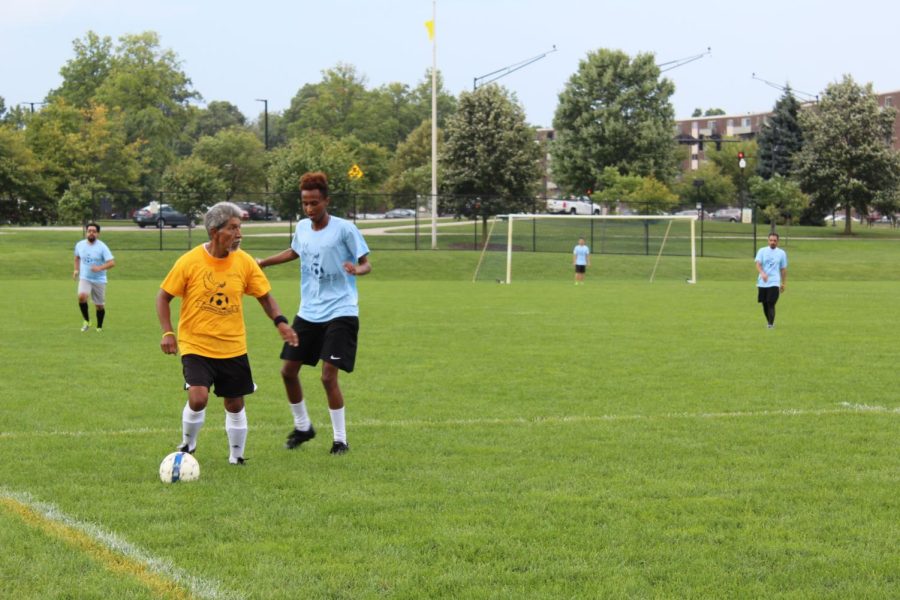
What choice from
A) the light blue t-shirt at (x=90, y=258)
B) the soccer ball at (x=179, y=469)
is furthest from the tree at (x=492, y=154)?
the soccer ball at (x=179, y=469)

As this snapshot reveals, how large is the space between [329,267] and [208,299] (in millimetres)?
1155

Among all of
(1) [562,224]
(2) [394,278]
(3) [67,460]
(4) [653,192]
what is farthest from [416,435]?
(4) [653,192]

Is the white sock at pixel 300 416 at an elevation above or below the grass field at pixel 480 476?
above

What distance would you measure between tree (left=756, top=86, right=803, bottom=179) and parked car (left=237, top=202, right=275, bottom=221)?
3526 centimetres

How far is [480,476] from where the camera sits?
7414mm

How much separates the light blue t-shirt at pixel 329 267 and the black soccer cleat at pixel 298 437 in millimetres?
882

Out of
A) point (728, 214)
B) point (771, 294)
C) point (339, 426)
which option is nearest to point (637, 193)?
point (728, 214)

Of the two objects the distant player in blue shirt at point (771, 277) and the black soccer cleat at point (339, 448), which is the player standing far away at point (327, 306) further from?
the distant player in blue shirt at point (771, 277)

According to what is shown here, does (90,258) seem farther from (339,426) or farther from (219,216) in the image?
(219,216)

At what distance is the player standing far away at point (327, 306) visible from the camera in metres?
8.30

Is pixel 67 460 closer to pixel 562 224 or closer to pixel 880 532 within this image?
pixel 880 532

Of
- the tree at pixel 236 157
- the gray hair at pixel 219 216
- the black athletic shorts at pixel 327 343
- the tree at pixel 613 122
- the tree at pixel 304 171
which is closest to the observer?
the gray hair at pixel 219 216

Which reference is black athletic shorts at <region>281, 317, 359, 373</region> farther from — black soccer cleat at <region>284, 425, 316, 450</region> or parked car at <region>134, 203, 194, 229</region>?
parked car at <region>134, 203, 194, 229</region>

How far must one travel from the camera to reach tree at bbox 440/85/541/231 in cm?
5656
